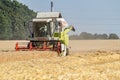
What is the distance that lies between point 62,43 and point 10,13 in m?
56.9

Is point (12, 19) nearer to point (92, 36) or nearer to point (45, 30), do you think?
point (92, 36)

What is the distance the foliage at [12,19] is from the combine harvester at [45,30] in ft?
142

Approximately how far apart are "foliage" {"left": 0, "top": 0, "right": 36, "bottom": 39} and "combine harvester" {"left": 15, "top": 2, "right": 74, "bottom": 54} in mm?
43305

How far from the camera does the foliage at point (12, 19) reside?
74312mm

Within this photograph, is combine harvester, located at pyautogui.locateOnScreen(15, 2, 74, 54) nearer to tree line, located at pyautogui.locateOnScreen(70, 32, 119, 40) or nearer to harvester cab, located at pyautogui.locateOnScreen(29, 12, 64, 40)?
harvester cab, located at pyautogui.locateOnScreen(29, 12, 64, 40)

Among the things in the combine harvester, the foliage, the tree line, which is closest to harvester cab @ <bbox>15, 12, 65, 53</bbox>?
the combine harvester

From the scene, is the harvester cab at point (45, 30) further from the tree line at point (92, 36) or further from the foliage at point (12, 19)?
the tree line at point (92, 36)

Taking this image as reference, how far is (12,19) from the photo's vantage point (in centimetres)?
7981

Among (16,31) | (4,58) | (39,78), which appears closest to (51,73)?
(39,78)

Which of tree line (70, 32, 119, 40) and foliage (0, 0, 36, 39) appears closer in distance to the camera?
foliage (0, 0, 36, 39)

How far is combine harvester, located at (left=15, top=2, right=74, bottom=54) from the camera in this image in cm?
2555

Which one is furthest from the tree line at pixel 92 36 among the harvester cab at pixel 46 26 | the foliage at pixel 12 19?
the harvester cab at pixel 46 26

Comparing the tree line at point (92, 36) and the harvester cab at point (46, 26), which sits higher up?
the harvester cab at point (46, 26)

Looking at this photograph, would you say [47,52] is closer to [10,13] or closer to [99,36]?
[10,13]
